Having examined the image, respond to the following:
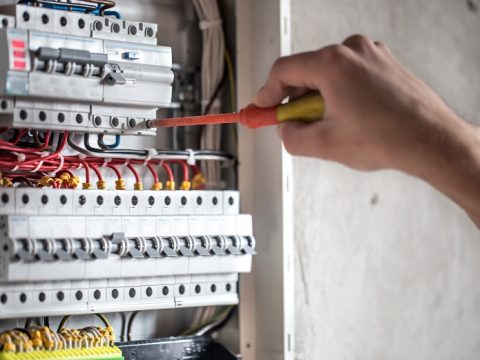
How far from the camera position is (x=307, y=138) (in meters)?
0.99

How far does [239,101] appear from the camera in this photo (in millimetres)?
1846

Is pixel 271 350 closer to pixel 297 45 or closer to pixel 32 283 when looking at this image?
pixel 32 283

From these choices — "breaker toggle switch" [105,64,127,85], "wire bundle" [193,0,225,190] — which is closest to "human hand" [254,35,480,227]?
"breaker toggle switch" [105,64,127,85]

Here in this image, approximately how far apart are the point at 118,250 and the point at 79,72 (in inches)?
13.9

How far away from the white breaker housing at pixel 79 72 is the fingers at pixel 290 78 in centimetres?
42

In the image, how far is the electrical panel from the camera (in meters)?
1.40

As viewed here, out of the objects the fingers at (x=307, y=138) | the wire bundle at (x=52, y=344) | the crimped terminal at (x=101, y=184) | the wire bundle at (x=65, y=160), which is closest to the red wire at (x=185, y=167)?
the wire bundle at (x=65, y=160)

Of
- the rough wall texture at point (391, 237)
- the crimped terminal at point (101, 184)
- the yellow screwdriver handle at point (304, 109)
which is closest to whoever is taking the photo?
the yellow screwdriver handle at point (304, 109)

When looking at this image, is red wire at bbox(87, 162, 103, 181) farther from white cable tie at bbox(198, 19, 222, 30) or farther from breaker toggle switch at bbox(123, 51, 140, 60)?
white cable tie at bbox(198, 19, 222, 30)

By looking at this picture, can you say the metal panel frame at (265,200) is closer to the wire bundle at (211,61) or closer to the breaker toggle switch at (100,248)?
the wire bundle at (211,61)

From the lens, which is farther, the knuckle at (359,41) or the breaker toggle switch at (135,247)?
the breaker toggle switch at (135,247)

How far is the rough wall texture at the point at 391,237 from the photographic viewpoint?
1.84 metres

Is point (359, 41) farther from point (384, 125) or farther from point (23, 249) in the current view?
point (23, 249)

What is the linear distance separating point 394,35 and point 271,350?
908 mm
